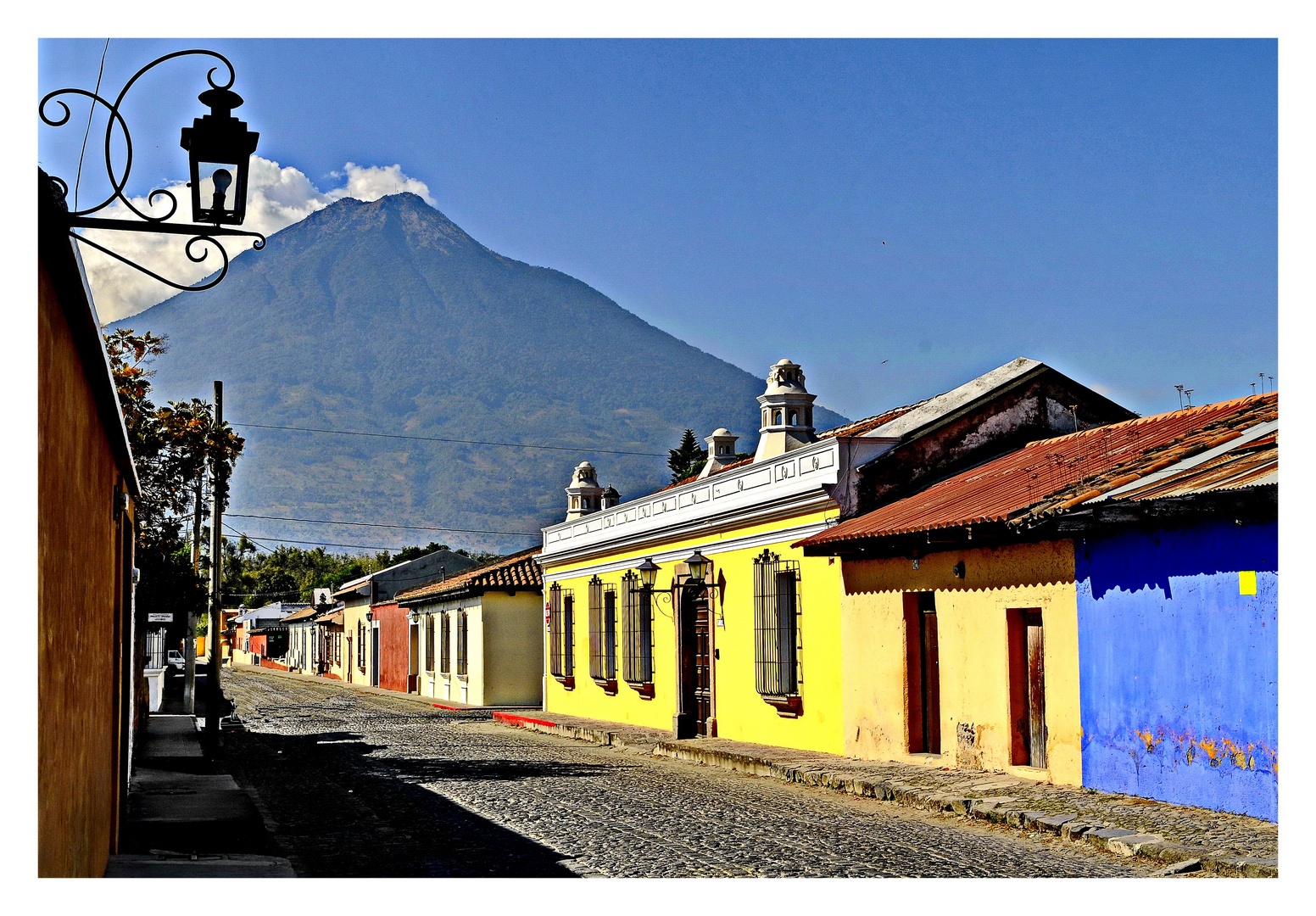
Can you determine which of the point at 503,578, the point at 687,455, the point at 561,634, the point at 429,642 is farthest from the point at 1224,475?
the point at 687,455

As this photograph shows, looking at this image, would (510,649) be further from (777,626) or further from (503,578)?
(777,626)

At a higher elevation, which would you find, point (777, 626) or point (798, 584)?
point (798, 584)

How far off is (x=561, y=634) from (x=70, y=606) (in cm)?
2290

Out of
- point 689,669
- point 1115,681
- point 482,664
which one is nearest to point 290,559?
point 482,664

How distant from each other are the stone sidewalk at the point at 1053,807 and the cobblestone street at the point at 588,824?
174 millimetres

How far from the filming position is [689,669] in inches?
843

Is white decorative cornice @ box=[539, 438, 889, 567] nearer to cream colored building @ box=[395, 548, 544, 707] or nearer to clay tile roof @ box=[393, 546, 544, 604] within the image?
clay tile roof @ box=[393, 546, 544, 604]

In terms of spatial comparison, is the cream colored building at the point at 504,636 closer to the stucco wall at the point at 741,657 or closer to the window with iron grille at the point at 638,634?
the stucco wall at the point at 741,657

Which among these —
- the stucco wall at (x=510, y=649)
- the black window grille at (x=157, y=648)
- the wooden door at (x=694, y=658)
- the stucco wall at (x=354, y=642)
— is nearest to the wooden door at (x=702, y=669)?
the wooden door at (x=694, y=658)

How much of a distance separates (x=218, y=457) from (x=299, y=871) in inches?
435

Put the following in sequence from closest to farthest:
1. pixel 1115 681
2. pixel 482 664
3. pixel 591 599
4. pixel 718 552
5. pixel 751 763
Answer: pixel 1115 681 < pixel 751 763 < pixel 718 552 < pixel 591 599 < pixel 482 664

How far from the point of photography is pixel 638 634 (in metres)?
23.3

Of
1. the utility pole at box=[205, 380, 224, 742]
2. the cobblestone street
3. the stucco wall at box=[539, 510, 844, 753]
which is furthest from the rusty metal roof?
the utility pole at box=[205, 380, 224, 742]

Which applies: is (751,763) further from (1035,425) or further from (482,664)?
(482,664)
